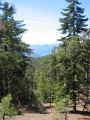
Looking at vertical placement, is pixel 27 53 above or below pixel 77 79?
above

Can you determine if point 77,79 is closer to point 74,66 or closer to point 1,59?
point 74,66

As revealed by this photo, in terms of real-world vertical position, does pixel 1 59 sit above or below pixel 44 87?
above

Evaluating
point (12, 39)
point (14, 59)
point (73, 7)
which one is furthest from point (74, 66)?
point (73, 7)

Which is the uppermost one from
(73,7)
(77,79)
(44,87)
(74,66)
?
(73,7)

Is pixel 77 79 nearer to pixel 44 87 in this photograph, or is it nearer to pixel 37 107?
pixel 37 107

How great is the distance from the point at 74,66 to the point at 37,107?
7.52 metres

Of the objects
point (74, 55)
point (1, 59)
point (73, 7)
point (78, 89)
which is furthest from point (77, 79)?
point (73, 7)

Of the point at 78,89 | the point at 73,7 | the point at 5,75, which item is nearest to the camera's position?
the point at 78,89

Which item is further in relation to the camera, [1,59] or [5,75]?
[5,75]

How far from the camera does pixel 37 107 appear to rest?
624 inches

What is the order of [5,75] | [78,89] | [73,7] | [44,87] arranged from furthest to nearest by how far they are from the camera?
[44,87] → [73,7] → [5,75] → [78,89]

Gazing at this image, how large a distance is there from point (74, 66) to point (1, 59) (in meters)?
6.61

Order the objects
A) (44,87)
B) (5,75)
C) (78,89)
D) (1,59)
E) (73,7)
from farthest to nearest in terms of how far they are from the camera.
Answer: (44,87), (73,7), (5,75), (78,89), (1,59)

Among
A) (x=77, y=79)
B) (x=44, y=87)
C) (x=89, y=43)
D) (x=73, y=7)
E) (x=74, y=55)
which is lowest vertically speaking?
(x=44, y=87)
